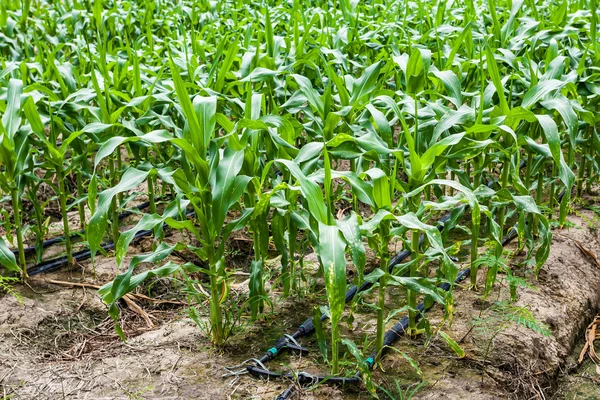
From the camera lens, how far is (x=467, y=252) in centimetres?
365

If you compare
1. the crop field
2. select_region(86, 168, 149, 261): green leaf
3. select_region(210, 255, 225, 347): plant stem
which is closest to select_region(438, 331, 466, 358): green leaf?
the crop field

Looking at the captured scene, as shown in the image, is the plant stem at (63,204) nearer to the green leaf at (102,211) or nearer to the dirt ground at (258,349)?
the dirt ground at (258,349)

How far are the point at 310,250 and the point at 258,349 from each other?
1.19m

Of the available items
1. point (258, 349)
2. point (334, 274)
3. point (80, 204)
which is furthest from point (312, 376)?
point (80, 204)

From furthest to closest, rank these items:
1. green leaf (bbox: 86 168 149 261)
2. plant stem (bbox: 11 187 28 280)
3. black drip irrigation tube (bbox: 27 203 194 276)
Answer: black drip irrigation tube (bbox: 27 203 194 276), plant stem (bbox: 11 187 28 280), green leaf (bbox: 86 168 149 261)

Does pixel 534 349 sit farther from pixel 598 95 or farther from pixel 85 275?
pixel 85 275

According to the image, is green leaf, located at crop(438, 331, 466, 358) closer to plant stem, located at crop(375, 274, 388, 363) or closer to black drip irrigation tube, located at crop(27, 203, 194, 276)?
plant stem, located at crop(375, 274, 388, 363)

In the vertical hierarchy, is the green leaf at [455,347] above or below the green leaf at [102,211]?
below

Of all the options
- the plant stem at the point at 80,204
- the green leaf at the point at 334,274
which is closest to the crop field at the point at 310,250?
the green leaf at the point at 334,274

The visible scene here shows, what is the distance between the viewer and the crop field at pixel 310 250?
94.2 inches

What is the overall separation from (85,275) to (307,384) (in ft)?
5.01

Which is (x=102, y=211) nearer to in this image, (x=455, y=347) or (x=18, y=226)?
(x=18, y=226)

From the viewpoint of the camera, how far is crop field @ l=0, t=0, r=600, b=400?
239 cm

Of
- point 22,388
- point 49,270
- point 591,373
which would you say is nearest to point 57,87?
point 49,270
